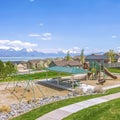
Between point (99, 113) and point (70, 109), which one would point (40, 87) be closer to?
point (70, 109)

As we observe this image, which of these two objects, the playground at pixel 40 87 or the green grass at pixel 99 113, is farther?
the playground at pixel 40 87

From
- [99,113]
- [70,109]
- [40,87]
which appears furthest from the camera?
[40,87]

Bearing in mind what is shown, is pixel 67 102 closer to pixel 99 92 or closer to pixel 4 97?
pixel 99 92

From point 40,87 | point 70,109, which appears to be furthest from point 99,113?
point 40,87

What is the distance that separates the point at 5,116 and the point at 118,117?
7043mm

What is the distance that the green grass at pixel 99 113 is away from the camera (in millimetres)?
12624

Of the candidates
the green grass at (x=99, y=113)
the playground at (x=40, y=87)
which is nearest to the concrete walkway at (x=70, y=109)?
the green grass at (x=99, y=113)

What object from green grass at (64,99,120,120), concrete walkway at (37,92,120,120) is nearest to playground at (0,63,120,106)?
concrete walkway at (37,92,120,120)

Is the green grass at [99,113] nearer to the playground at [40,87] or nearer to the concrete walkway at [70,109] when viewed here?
the concrete walkway at [70,109]

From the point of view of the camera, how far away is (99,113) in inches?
524

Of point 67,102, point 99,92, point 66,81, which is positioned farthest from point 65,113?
point 66,81

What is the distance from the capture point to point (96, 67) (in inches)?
1372

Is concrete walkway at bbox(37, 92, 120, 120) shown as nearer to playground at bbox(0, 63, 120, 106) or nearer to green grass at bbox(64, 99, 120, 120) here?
green grass at bbox(64, 99, 120, 120)

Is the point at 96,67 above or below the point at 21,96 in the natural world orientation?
above
